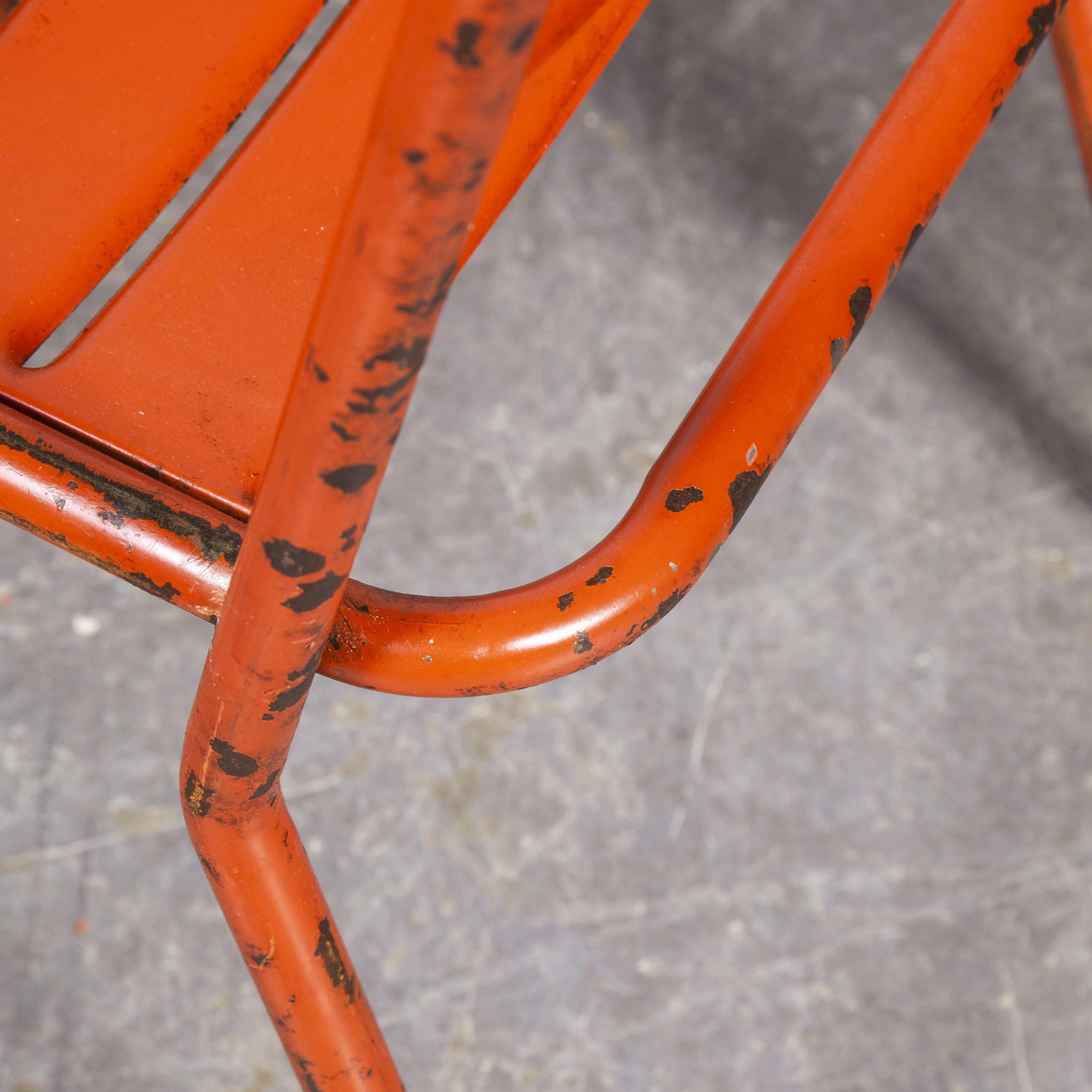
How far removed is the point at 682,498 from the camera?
43 centimetres

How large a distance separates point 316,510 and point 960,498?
1.30m

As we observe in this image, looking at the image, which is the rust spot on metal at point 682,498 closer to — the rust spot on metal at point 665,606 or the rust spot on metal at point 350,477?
the rust spot on metal at point 665,606

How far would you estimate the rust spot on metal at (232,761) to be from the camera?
38 centimetres

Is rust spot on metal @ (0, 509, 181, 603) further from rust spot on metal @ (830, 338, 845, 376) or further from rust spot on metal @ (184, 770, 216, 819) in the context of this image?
rust spot on metal @ (830, 338, 845, 376)

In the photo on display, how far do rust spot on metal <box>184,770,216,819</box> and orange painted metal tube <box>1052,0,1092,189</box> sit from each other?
92cm

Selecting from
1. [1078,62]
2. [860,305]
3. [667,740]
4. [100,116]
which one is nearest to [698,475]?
[860,305]

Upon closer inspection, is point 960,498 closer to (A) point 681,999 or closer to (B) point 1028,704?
(B) point 1028,704

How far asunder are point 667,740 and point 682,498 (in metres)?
0.89

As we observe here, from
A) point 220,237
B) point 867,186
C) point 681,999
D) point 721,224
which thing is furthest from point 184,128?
point 681,999

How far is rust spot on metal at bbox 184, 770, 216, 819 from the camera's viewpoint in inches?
15.9

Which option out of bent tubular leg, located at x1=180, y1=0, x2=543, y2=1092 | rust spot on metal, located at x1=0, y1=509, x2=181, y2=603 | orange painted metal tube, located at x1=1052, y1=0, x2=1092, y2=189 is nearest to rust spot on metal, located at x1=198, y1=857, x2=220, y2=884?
bent tubular leg, located at x1=180, y1=0, x2=543, y2=1092

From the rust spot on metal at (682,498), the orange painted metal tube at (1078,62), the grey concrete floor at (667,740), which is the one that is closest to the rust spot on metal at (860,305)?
the rust spot on metal at (682,498)

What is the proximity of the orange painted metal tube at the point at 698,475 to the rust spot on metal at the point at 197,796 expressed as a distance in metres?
0.07

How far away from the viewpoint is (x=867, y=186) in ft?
1.65
